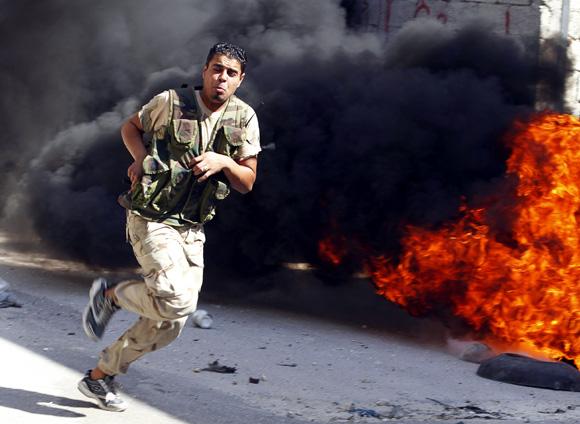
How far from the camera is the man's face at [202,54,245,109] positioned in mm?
4078

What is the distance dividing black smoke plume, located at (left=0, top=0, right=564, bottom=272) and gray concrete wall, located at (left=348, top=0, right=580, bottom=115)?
11.5 inches

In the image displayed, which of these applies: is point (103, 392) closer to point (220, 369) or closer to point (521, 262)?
point (220, 369)

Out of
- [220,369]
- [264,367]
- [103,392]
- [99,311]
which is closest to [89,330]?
[99,311]

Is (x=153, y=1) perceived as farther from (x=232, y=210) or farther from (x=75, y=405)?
(x=75, y=405)

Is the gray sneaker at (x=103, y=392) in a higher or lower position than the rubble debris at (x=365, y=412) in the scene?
higher

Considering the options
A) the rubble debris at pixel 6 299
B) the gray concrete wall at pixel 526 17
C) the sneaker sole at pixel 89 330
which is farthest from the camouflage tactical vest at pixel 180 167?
the gray concrete wall at pixel 526 17

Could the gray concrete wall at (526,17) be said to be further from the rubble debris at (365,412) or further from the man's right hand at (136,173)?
the man's right hand at (136,173)

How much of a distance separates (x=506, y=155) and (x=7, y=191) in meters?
5.40

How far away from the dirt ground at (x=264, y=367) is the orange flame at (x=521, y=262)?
0.35 meters

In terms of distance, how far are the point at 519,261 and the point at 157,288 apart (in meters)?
3.28

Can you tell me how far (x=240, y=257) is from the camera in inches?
300

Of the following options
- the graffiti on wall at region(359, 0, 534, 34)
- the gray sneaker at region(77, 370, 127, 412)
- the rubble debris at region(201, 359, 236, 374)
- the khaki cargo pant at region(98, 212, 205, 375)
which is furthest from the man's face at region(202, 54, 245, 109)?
the graffiti on wall at region(359, 0, 534, 34)

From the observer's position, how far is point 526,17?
868 cm

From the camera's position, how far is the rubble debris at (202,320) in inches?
253
